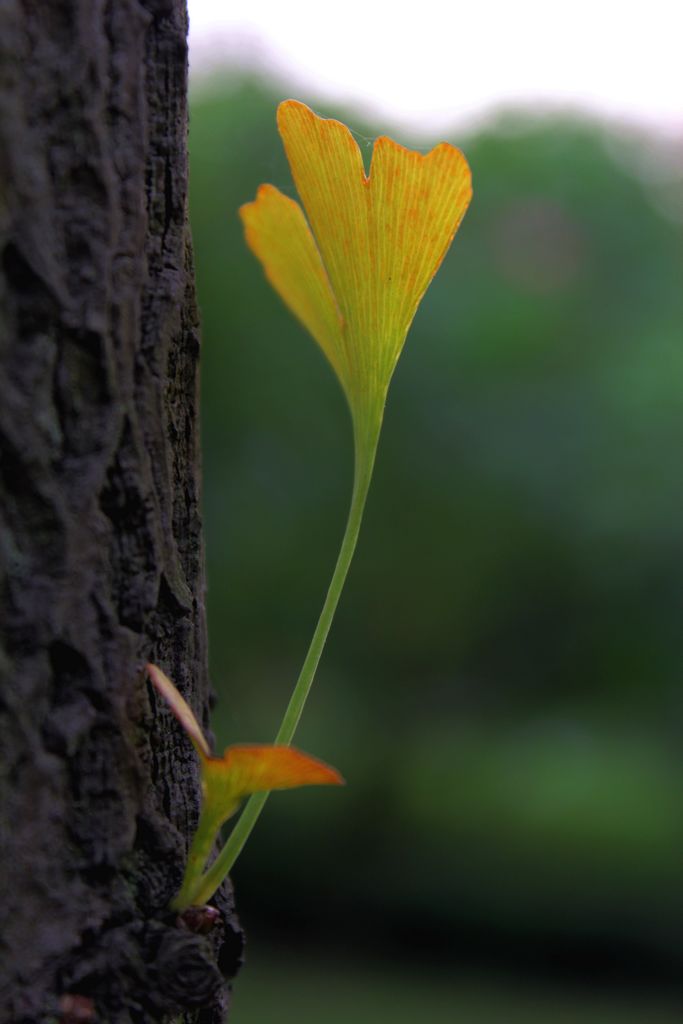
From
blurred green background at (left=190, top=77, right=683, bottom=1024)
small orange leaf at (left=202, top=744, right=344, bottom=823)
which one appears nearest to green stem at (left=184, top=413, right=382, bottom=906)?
small orange leaf at (left=202, top=744, right=344, bottom=823)

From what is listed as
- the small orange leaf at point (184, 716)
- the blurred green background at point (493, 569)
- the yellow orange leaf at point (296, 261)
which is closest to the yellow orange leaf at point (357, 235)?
the yellow orange leaf at point (296, 261)

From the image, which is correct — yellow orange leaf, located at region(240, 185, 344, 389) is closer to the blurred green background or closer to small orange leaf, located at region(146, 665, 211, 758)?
small orange leaf, located at region(146, 665, 211, 758)

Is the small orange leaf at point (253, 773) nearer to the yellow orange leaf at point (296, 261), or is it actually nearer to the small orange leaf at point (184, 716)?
the small orange leaf at point (184, 716)

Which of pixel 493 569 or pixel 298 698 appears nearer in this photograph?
pixel 298 698

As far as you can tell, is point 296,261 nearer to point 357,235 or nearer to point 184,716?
point 357,235

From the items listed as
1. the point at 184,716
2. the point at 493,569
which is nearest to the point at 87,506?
the point at 184,716

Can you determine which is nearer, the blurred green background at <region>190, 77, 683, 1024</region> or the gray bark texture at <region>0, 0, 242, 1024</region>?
the gray bark texture at <region>0, 0, 242, 1024</region>

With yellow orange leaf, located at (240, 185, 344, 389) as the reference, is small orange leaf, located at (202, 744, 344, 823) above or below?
below

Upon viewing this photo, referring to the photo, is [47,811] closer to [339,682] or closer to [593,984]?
[339,682]
